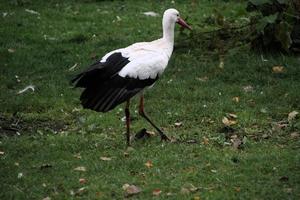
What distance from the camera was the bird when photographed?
8508 millimetres

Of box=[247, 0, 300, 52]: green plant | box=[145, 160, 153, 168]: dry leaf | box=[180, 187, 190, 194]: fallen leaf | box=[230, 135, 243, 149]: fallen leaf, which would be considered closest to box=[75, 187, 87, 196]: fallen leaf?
box=[145, 160, 153, 168]: dry leaf

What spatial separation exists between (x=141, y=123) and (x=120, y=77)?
4.79 ft

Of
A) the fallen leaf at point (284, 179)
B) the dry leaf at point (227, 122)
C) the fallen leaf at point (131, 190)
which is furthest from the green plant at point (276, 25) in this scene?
the fallen leaf at point (131, 190)

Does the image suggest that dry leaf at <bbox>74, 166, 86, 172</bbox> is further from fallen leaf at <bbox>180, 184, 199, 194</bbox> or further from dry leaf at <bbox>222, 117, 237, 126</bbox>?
dry leaf at <bbox>222, 117, 237, 126</bbox>

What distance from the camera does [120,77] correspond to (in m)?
8.61

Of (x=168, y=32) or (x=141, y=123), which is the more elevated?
(x=168, y=32)

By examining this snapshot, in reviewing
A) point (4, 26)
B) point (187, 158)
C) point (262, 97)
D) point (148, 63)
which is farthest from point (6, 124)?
point (4, 26)

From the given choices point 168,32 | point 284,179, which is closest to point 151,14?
point 168,32

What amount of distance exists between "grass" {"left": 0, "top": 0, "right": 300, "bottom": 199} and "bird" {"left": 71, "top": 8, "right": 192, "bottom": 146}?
603mm

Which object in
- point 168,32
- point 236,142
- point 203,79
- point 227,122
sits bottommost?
point 203,79

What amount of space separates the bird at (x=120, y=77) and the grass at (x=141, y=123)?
603mm

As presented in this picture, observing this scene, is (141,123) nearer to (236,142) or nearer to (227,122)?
(227,122)

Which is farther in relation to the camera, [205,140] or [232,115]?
[232,115]

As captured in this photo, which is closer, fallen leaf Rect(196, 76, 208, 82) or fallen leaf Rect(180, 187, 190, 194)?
fallen leaf Rect(180, 187, 190, 194)
